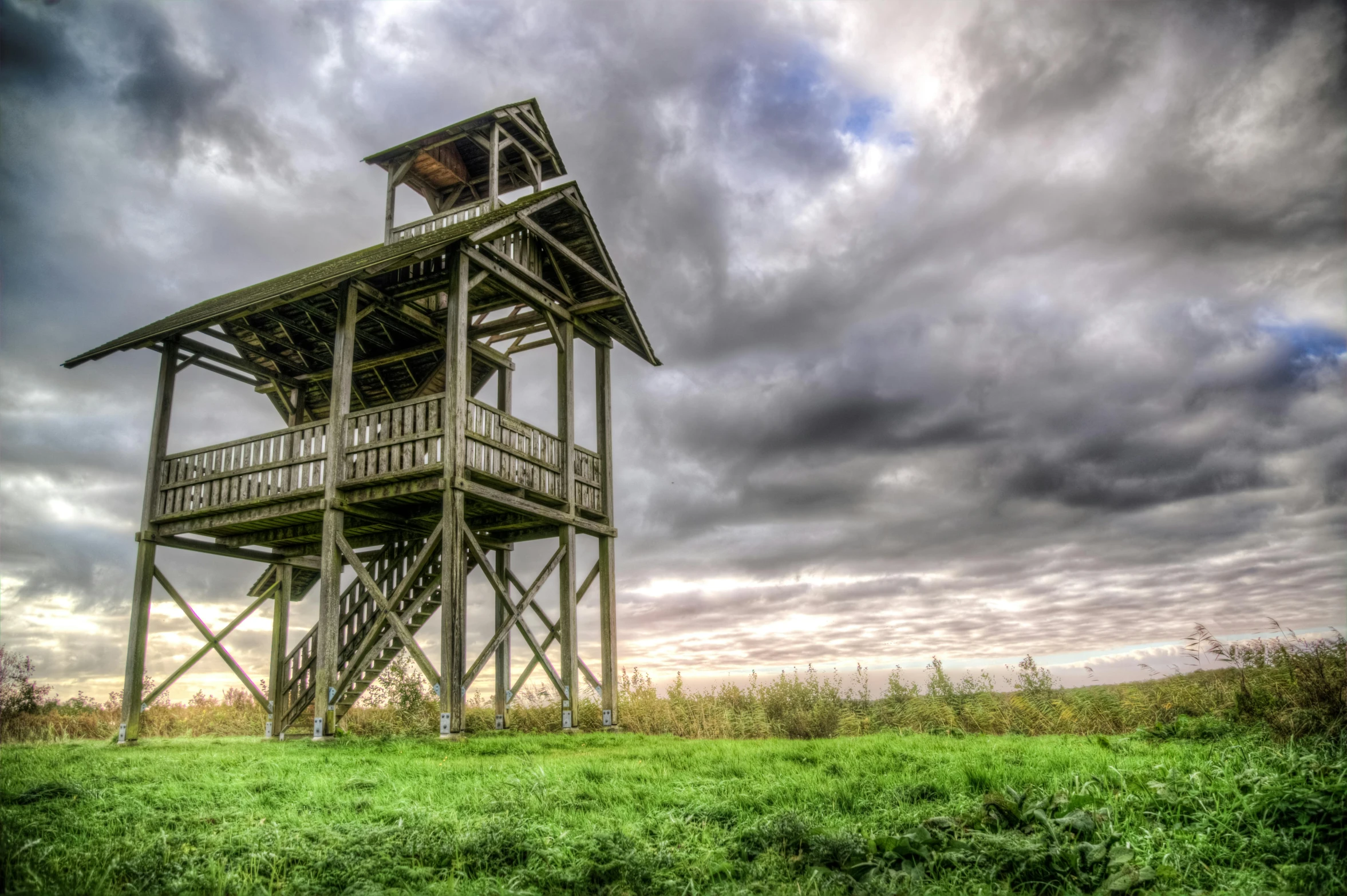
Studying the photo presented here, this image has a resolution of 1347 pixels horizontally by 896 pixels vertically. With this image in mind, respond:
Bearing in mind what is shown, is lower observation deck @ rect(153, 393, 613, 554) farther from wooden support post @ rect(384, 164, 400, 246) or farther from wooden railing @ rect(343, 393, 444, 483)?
wooden support post @ rect(384, 164, 400, 246)

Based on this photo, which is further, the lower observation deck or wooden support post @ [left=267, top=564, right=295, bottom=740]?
wooden support post @ [left=267, top=564, right=295, bottom=740]

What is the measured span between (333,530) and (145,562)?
577 centimetres

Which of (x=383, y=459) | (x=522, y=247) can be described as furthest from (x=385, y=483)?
(x=522, y=247)

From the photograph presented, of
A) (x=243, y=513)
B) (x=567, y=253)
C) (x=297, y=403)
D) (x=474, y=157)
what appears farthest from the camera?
(x=297, y=403)

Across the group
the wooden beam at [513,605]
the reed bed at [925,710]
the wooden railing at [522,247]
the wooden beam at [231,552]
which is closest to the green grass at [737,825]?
the reed bed at [925,710]

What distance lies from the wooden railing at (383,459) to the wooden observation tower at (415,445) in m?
0.04

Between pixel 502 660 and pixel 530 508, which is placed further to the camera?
pixel 502 660

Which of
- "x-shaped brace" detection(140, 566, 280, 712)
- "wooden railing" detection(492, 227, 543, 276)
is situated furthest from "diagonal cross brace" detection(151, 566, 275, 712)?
"wooden railing" detection(492, 227, 543, 276)

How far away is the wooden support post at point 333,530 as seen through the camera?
13906 millimetres

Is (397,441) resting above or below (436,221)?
below

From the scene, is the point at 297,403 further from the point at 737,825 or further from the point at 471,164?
the point at 737,825

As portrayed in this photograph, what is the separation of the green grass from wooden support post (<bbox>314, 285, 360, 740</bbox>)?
432 cm

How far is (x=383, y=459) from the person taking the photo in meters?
14.6

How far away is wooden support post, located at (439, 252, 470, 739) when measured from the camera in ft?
43.2
